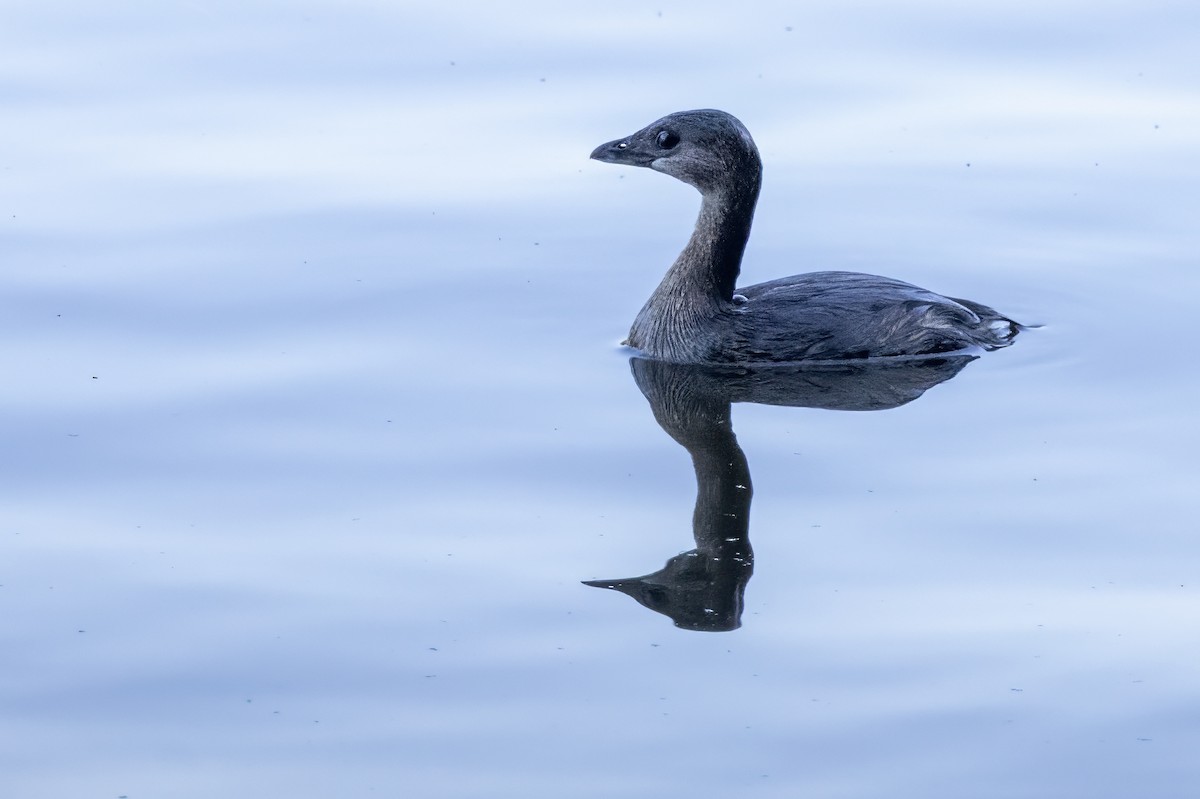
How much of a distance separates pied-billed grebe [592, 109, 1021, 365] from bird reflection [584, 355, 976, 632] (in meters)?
0.11

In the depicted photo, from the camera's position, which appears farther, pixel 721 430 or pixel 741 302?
pixel 741 302

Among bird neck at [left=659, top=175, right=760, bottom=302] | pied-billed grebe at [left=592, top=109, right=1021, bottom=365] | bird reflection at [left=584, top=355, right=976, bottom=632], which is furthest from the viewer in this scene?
bird neck at [left=659, top=175, right=760, bottom=302]

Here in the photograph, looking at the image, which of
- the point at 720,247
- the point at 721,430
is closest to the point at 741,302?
the point at 720,247

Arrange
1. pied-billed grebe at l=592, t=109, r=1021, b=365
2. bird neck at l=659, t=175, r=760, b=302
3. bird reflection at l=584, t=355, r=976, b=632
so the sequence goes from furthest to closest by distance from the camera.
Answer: bird neck at l=659, t=175, r=760, b=302 < pied-billed grebe at l=592, t=109, r=1021, b=365 < bird reflection at l=584, t=355, r=976, b=632

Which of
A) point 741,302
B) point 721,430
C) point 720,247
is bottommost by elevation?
point 721,430

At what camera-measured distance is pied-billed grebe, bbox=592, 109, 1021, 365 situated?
→ 10438 millimetres

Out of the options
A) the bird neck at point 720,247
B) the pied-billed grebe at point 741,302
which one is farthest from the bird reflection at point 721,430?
the bird neck at point 720,247

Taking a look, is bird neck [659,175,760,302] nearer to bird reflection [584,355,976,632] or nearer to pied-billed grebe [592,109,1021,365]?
pied-billed grebe [592,109,1021,365]

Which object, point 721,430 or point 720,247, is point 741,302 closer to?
point 720,247

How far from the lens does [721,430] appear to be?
9680 mm

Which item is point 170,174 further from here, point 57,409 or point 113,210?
point 57,409

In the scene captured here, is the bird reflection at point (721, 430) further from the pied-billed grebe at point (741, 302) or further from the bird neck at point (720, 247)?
the bird neck at point (720, 247)

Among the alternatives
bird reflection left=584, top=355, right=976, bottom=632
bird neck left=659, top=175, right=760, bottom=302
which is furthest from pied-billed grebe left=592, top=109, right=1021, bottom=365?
bird reflection left=584, top=355, right=976, bottom=632

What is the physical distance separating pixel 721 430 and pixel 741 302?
3.95 ft
